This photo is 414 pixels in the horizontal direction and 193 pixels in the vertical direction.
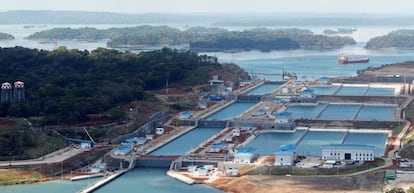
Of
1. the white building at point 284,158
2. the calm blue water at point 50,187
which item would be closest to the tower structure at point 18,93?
Result: the calm blue water at point 50,187

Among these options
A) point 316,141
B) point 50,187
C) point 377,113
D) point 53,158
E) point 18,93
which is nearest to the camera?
point 50,187

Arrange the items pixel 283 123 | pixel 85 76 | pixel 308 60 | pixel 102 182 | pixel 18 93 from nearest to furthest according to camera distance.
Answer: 1. pixel 102 182
2. pixel 18 93
3. pixel 283 123
4. pixel 85 76
5. pixel 308 60

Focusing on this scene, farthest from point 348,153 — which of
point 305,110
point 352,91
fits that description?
point 352,91

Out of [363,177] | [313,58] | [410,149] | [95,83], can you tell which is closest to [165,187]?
[363,177]

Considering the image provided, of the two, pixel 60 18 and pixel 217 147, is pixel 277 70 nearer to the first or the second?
pixel 217 147

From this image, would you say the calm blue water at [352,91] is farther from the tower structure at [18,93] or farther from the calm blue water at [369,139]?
the tower structure at [18,93]

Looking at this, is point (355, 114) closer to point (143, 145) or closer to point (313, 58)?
point (143, 145)
